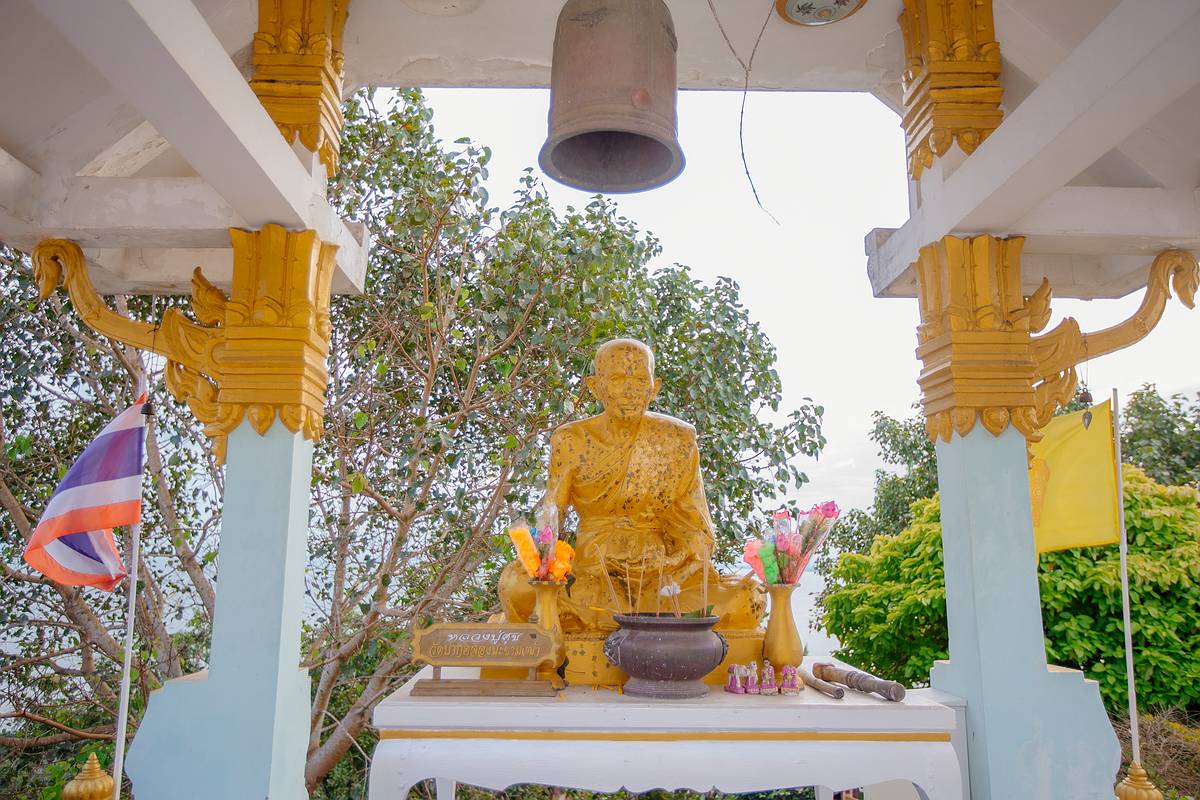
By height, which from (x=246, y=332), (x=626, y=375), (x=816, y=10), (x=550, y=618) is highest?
(x=816, y=10)

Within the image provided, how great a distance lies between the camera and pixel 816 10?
396 cm

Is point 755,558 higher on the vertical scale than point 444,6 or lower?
lower

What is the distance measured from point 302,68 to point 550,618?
9.08 ft

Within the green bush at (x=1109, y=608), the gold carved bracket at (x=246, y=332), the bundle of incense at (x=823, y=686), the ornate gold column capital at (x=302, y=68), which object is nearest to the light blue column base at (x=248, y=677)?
the gold carved bracket at (x=246, y=332)

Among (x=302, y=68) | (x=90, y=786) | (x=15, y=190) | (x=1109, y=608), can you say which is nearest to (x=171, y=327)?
(x=15, y=190)

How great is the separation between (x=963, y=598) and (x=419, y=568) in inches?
144

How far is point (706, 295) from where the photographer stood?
19.7ft

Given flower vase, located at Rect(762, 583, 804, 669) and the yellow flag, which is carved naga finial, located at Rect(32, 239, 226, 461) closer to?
flower vase, located at Rect(762, 583, 804, 669)

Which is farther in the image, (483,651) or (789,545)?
(789,545)

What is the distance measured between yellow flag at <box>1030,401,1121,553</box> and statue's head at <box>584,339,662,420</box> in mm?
1850

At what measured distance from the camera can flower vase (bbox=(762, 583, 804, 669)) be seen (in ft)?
10.6

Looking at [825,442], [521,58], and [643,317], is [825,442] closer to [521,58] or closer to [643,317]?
[643,317]

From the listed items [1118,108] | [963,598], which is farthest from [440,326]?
[1118,108]

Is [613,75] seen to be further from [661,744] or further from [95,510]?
[95,510]
